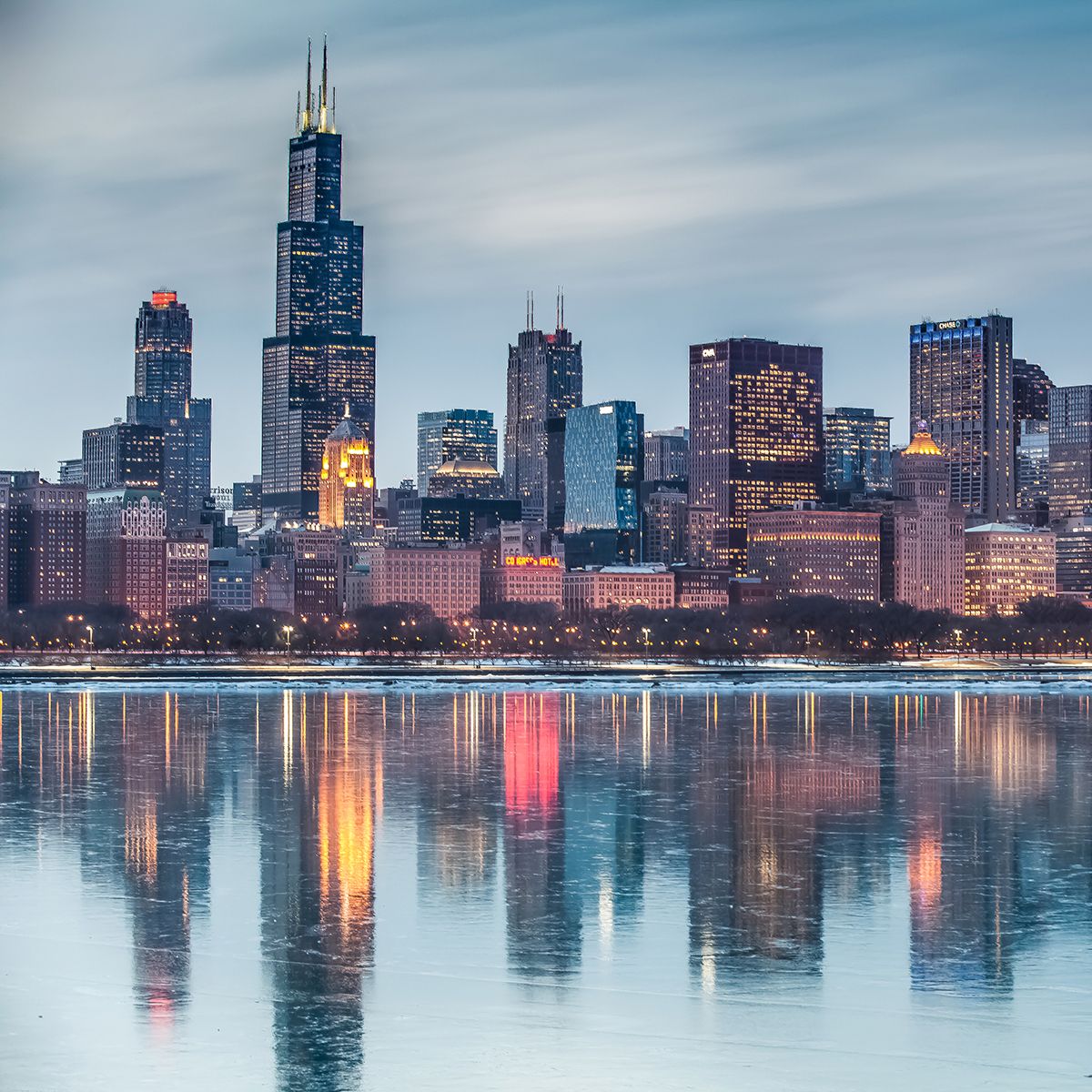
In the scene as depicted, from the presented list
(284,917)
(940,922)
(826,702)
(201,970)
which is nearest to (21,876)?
(284,917)

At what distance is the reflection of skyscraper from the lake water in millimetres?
122

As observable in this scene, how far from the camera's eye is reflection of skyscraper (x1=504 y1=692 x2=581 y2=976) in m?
29.5

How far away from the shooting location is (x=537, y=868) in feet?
123

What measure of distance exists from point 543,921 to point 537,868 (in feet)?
18.6

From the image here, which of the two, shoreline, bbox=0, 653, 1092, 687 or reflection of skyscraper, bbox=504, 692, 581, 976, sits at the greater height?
reflection of skyscraper, bbox=504, 692, 581, 976

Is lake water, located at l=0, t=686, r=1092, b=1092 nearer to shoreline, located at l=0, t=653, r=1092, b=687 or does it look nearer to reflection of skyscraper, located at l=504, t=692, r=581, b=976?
reflection of skyscraper, located at l=504, t=692, r=581, b=976

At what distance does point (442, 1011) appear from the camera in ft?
84.4

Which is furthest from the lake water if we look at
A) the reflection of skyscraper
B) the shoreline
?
the shoreline

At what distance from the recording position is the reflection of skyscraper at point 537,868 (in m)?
29.5

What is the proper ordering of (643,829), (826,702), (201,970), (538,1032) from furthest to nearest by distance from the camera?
(826,702)
(643,829)
(201,970)
(538,1032)

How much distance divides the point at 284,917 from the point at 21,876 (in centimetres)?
699

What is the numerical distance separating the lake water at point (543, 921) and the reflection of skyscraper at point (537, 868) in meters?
0.12

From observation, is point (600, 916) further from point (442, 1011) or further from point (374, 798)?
point (374, 798)

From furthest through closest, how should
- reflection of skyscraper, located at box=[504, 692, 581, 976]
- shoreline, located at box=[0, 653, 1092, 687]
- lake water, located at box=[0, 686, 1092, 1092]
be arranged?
shoreline, located at box=[0, 653, 1092, 687], reflection of skyscraper, located at box=[504, 692, 581, 976], lake water, located at box=[0, 686, 1092, 1092]
